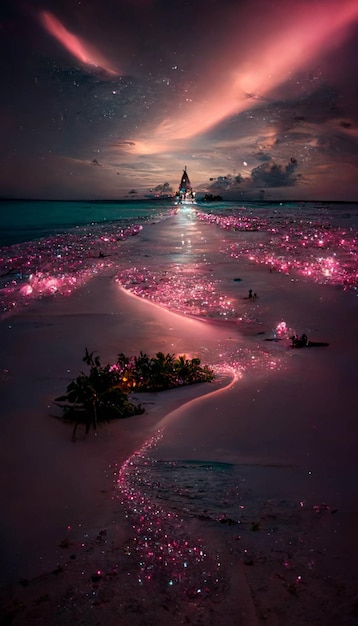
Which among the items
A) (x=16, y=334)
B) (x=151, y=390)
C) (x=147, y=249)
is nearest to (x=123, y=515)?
(x=151, y=390)

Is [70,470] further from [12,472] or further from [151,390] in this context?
[151,390]

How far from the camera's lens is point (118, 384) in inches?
197

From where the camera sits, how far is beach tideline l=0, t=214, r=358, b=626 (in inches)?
91.7

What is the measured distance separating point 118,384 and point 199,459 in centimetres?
164

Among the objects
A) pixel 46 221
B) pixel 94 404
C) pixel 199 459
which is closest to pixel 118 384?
pixel 94 404

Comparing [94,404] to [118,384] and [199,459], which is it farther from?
[199,459]

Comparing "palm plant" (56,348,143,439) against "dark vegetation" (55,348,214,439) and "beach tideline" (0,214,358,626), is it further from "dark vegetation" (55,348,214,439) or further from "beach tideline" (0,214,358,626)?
"beach tideline" (0,214,358,626)

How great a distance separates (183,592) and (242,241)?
885 inches

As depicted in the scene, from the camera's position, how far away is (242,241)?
78.0 feet

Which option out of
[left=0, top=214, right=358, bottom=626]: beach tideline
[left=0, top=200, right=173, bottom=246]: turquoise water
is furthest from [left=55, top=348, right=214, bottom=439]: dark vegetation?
[left=0, top=200, right=173, bottom=246]: turquoise water

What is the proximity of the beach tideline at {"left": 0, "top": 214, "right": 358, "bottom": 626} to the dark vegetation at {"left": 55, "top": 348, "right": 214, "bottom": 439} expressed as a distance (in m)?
0.16

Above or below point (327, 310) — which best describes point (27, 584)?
below

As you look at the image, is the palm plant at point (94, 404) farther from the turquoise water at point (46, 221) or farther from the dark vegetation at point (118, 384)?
the turquoise water at point (46, 221)

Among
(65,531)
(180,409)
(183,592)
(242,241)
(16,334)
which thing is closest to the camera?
(183,592)
